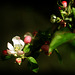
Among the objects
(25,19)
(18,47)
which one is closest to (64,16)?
(18,47)

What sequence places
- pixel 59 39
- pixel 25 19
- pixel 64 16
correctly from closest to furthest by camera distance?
pixel 59 39 → pixel 64 16 → pixel 25 19

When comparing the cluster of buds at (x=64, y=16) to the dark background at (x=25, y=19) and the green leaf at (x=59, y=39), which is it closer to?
the green leaf at (x=59, y=39)

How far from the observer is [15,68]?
8.84 feet

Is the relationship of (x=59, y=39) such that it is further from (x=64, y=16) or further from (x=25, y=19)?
(x=25, y=19)

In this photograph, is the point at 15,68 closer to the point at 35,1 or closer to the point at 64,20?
the point at 35,1

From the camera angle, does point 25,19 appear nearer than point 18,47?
No

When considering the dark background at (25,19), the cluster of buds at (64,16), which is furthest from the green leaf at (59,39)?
the dark background at (25,19)

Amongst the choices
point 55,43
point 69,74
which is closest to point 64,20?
point 55,43

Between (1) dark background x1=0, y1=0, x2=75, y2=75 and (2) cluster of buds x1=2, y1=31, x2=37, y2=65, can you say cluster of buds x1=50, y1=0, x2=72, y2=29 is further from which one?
(1) dark background x1=0, y1=0, x2=75, y2=75

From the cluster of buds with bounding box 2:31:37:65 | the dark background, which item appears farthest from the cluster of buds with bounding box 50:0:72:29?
the dark background

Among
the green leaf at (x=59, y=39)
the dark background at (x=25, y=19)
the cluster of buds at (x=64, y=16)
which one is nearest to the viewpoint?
the green leaf at (x=59, y=39)

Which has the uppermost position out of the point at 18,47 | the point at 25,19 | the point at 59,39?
the point at 59,39

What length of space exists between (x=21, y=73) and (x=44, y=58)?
1.46 ft

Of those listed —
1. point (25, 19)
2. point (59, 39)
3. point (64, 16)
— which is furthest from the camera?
point (25, 19)
